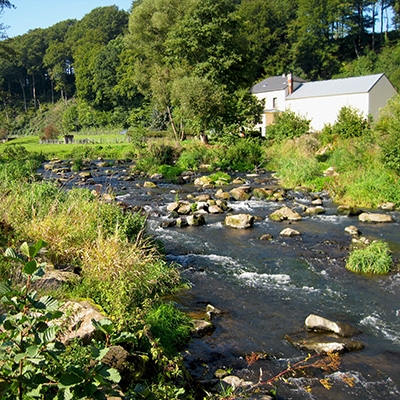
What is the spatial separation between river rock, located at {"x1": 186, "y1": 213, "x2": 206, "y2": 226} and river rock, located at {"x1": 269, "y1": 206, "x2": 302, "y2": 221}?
2.75 m

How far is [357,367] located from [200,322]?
2.77 meters

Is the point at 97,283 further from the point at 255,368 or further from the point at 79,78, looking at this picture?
the point at 79,78

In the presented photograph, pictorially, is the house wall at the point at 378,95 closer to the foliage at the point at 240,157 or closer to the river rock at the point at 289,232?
the foliage at the point at 240,157

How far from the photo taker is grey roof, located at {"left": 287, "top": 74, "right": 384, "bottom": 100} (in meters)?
47.4

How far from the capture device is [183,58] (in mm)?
42188

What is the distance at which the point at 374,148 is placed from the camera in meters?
24.2

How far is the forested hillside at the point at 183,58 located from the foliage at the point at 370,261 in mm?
21058

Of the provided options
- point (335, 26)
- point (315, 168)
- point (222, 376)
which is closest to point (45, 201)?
point (222, 376)

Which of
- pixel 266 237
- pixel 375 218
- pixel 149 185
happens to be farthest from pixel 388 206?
pixel 149 185

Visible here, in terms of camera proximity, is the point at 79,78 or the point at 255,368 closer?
the point at 255,368

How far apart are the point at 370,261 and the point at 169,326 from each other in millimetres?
6131

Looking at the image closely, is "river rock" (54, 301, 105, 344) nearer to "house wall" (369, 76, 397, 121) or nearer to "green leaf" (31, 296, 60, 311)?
"green leaf" (31, 296, 60, 311)

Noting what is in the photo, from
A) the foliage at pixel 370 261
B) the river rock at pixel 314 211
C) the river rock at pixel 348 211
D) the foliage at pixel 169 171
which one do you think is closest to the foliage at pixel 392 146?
the river rock at pixel 348 211

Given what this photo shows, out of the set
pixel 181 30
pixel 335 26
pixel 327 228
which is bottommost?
pixel 327 228
